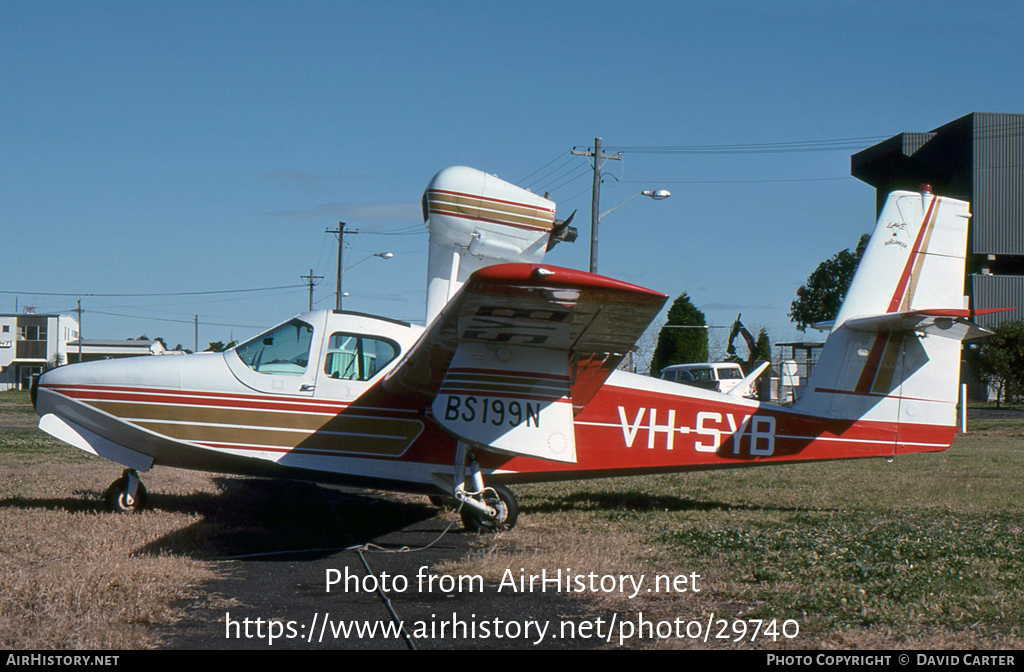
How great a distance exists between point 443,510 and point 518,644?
16.2 ft

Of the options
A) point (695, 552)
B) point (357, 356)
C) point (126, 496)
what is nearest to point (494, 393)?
point (357, 356)

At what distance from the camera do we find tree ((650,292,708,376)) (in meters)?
42.3

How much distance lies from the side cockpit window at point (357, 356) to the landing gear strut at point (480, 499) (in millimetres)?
1212

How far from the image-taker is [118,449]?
806cm

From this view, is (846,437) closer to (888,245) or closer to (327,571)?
(888,245)

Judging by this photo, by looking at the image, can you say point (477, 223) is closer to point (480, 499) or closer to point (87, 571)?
point (480, 499)

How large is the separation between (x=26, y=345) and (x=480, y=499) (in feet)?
264

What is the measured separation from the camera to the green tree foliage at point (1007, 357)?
131 feet

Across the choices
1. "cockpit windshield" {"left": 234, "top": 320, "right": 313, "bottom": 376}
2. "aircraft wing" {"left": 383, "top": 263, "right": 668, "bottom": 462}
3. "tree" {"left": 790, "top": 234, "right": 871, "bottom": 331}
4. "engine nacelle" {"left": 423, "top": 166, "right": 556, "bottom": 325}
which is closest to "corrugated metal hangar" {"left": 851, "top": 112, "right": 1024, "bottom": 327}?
"tree" {"left": 790, "top": 234, "right": 871, "bottom": 331}

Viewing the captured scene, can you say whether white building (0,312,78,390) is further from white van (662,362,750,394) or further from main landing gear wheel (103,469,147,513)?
main landing gear wheel (103,469,147,513)

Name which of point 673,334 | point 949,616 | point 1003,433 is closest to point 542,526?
point 949,616

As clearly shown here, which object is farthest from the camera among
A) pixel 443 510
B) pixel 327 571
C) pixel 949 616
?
pixel 443 510

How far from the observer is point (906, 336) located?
8445 mm

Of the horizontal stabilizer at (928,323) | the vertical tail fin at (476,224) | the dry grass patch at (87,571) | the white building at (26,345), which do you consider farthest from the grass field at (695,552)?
the white building at (26,345)
